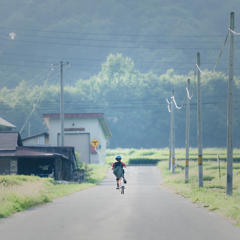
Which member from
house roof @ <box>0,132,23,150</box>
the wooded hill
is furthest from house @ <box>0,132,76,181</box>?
the wooded hill

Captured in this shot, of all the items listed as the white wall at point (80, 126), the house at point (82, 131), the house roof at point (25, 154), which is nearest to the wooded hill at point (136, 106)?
the white wall at point (80, 126)

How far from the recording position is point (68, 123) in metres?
50.1

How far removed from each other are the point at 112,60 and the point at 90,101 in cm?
1955

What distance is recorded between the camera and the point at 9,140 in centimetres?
3034

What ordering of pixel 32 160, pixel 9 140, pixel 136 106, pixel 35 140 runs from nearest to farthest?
pixel 9 140 → pixel 32 160 → pixel 35 140 → pixel 136 106

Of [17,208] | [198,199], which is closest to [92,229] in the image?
[17,208]

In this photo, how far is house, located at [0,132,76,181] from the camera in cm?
2817

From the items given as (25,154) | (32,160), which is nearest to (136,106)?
(32,160)

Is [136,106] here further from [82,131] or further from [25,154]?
[25,154]

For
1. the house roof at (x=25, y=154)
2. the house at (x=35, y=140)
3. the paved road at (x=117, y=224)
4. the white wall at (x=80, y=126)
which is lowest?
the paved road at (x=117, y=224)

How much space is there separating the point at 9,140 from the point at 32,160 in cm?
207

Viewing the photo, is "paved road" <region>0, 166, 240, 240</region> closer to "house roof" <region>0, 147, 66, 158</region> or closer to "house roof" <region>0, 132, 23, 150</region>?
"house roof" <region>0, 147, 66, 158</region>

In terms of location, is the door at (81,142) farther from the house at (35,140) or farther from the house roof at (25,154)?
the house roof at (25,154)

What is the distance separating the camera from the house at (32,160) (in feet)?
92.4
